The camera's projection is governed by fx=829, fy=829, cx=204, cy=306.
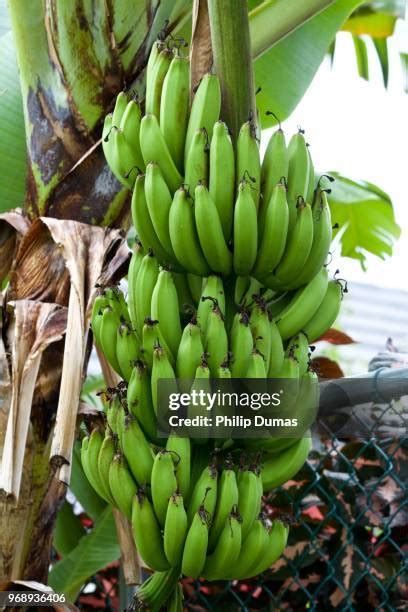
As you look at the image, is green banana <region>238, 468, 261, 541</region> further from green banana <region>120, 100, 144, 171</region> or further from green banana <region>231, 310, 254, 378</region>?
green banana <region>120, 100, 144, 171</region>

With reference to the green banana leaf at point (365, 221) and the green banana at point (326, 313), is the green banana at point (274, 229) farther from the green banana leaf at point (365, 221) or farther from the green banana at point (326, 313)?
the green banana leaf at point (365, 221)

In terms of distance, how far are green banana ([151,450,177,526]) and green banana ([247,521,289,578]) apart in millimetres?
149

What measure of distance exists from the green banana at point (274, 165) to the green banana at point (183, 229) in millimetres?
94

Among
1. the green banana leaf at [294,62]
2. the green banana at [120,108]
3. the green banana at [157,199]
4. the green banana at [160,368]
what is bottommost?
the green banana at [160,368]

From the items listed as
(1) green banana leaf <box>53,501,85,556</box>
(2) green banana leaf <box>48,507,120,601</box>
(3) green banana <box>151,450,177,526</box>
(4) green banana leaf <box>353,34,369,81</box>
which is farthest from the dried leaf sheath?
(4) green banana leaf <box>353,34,369,81</box>

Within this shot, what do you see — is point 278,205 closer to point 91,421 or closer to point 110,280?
point 110,280

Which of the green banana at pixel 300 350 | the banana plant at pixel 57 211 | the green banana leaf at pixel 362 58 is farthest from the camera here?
the green banana leaf at pixel 362 58

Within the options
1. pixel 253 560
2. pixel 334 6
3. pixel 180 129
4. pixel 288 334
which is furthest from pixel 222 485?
pixel 334 6

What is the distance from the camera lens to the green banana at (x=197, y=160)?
39.0 inches

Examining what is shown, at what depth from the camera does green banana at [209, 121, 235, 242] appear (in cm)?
97

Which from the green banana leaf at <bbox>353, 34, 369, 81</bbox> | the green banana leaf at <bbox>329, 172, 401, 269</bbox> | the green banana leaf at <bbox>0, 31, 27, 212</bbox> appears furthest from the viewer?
the green banana leaf at <bbox>353, 34, 369, 81</bbox>

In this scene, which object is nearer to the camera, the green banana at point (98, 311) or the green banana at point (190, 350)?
the green banana at point (190, 350)

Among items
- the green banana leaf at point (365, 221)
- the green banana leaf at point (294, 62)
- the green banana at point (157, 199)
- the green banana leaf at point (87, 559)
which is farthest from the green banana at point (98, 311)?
the green banana leaf at point (365, 221)

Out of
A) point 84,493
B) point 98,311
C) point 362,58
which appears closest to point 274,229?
point 98,311
